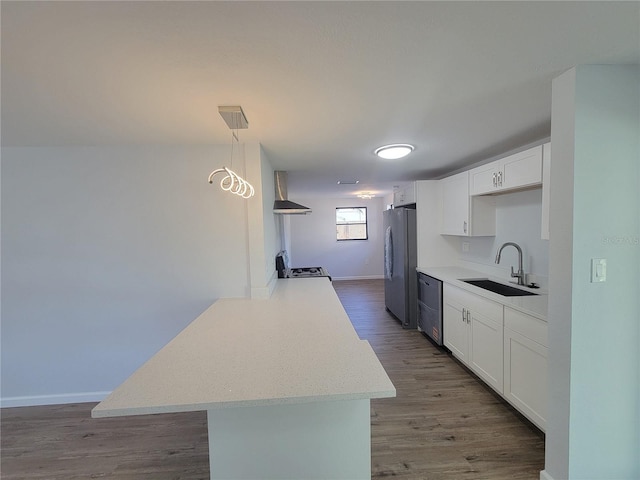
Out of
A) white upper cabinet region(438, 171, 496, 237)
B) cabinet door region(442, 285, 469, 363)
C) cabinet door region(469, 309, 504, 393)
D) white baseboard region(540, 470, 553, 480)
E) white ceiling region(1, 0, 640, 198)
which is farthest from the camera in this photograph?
white upper cabinet region(438, 171, 496, 237)

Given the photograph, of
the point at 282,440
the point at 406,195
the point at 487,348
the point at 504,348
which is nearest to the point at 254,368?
the point at 282,440

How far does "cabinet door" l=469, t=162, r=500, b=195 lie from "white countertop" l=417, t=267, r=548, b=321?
0.97m

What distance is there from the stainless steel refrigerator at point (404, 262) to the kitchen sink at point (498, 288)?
3.10 feet

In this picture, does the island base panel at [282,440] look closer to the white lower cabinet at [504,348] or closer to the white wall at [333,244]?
the white lower cabinet at [504,348]

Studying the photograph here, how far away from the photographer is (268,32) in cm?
105

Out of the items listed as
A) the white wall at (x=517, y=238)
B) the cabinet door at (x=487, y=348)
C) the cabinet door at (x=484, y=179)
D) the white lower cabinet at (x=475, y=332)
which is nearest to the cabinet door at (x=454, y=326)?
the white lower cabinet at (x=475, y=332)

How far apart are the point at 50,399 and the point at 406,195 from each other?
467cm

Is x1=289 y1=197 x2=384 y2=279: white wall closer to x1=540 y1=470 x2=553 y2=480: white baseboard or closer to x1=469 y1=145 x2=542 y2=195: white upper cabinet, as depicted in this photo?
x1=469 y1=145 x2=542 y2=195: white upper cabinet

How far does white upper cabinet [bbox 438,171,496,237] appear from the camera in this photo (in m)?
3.18

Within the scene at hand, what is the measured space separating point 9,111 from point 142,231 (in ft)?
3.58

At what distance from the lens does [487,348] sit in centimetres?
249

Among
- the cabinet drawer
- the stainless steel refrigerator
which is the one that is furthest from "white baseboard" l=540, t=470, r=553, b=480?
the stainless steel refrigerator

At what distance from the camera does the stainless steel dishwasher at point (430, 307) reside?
3379mm

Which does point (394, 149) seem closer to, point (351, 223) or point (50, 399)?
point (50, 399)
